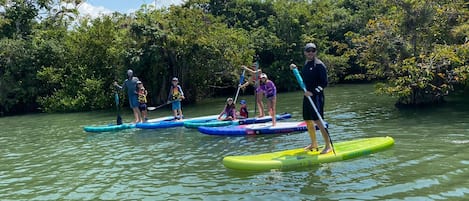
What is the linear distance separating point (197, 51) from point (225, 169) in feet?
56.9

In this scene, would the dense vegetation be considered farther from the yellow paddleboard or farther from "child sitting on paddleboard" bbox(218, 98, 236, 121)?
the yellow paddleboard

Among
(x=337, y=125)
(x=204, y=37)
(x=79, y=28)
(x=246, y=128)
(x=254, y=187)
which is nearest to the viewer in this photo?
(x=254, y=187)

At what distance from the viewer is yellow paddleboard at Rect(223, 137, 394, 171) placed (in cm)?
795

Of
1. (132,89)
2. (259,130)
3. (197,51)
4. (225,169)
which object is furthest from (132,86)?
(197,51)

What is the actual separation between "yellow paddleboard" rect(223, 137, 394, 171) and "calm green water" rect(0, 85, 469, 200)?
0.13 m

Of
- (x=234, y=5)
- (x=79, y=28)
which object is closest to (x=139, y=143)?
(x=79, y=28)

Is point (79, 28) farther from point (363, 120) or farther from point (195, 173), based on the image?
point (195, 173)

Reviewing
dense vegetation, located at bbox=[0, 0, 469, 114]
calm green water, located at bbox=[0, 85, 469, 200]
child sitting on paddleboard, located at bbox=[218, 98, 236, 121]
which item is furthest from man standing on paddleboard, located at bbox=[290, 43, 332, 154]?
dense vegetation, located at bbox=[0, 0, 469, 114]

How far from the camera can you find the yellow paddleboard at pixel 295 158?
7.95 m

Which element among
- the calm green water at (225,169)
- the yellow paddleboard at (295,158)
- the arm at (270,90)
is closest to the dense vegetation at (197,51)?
the calm green water at (225,169)

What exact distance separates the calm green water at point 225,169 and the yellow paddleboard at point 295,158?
13cm

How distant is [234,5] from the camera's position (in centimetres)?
3969

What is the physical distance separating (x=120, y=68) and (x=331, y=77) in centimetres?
1565

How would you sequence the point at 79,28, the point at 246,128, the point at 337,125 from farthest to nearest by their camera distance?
1. the point at 79,28
2. the point at 337,125
3. the point at 246,128
